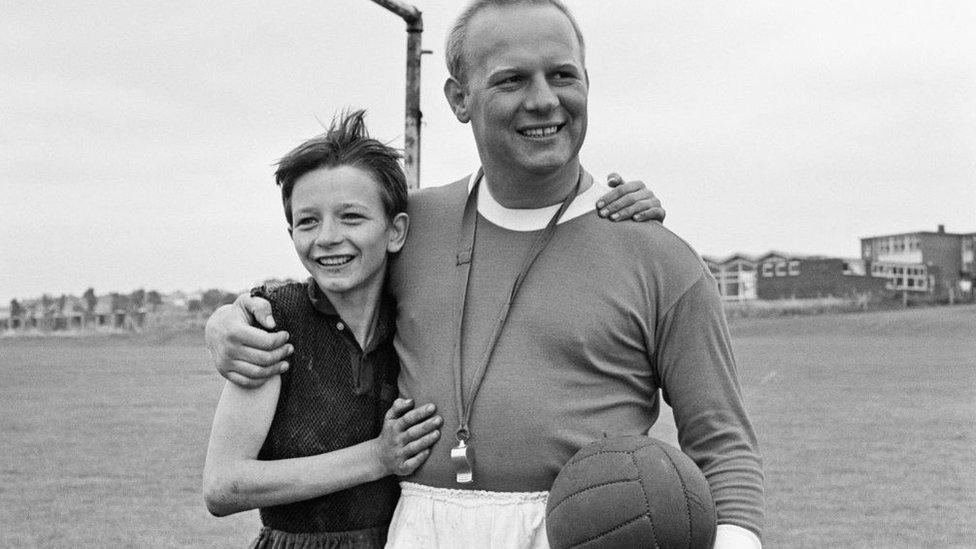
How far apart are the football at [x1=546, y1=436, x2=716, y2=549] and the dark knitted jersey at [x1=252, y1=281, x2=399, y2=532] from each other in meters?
0.69

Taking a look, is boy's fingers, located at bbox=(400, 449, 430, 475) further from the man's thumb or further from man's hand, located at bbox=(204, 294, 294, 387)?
the man's thumb

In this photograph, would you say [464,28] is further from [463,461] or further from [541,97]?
[463,461]

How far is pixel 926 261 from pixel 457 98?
316 ft

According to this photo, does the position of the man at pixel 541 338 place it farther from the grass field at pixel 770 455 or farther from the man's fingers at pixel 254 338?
the grass field at pixel 770 455

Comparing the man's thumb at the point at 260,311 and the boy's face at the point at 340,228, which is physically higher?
the boy's face at the point at 340,228

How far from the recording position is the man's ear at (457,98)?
10.9 ft

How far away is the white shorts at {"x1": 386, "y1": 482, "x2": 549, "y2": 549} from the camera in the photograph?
3006 millimetres

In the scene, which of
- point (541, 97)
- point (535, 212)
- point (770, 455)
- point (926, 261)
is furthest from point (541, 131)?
point (926, 261)

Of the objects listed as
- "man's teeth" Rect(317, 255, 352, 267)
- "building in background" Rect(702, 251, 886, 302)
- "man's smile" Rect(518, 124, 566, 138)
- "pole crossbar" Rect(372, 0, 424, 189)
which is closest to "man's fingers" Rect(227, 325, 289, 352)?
"man's teeth" Rect(317, 255, 352, 267)

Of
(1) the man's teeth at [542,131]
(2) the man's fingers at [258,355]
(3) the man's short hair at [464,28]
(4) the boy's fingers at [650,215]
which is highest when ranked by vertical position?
(3) the man's short hair at [464,28]

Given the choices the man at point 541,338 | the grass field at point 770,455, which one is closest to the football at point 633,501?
the man at point 541,338

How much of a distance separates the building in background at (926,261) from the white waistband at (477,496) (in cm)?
8844

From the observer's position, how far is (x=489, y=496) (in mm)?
3053

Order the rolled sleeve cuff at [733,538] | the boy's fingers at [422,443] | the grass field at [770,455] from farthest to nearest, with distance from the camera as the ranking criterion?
the grass field at [770,455], the boy's fingers at [422,443], the rolled sleeve cuff at [733,538]
